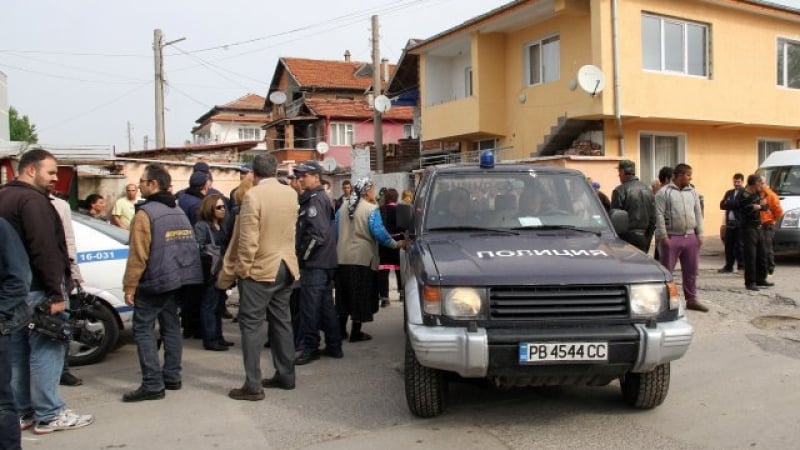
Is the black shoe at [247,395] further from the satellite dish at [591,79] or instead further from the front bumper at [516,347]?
the satellite dish at [591,79]

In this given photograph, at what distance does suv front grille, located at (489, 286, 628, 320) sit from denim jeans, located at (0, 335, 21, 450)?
2.81 metres

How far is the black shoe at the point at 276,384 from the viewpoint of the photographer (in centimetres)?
562

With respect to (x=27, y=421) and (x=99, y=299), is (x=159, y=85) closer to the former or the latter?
(x=99, y=299)

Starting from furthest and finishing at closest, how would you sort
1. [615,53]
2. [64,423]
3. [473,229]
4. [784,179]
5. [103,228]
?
[615,53], [784,179], [103,228], [473,229], [64,423]

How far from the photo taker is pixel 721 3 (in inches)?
709

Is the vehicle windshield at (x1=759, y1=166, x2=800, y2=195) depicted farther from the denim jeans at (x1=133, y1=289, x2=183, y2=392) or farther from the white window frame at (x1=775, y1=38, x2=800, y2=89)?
the denim jeans at (x1=133, y1=289, x2=183, y2=392)

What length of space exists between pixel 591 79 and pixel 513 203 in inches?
448

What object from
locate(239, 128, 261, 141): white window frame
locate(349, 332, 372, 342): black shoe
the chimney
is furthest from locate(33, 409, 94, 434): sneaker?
locate(239, 128, 261, 141): white window frame

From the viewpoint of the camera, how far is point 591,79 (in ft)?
52.1

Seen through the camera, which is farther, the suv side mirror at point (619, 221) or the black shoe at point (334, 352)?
the black shoe at point (334, 352)

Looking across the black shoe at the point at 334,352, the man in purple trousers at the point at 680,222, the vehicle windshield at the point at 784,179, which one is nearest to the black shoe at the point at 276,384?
the black shoe at the point at 334,352

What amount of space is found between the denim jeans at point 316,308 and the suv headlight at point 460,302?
2.26m

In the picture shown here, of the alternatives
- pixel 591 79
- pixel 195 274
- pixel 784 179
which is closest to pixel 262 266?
pixel 195 274

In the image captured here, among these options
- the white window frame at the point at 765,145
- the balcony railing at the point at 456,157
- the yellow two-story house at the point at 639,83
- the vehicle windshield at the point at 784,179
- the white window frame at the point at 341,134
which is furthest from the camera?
the white window frame at the point at 341,134
